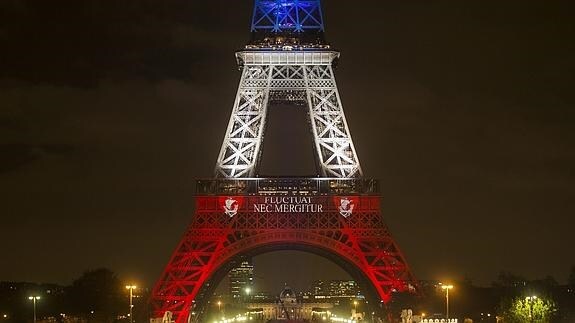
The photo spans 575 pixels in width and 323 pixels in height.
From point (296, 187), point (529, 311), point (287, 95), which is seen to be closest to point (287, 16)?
point (287, 95)

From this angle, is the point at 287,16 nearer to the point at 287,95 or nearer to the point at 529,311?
the point at 287,95

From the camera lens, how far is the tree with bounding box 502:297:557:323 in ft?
230

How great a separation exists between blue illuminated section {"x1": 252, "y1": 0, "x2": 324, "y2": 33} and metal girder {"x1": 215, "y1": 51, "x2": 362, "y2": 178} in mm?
2577

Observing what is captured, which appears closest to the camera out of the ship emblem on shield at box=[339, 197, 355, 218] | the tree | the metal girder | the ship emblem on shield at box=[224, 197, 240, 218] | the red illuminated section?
the tree

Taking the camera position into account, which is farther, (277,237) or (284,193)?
(284,193)

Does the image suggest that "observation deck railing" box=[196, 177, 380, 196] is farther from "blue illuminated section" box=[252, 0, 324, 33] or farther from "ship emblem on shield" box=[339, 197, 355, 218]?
"blue illuminated section" box=[252, 0, 324, 33]

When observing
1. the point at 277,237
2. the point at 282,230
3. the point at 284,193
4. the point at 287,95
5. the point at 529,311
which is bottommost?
the point at 529,311

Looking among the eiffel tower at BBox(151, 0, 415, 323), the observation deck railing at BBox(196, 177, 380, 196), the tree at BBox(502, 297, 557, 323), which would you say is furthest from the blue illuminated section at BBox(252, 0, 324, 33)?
the tree at BBox(502, 297, 557, 323)

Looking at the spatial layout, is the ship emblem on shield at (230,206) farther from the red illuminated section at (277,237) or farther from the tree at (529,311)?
the tree at (529,311)

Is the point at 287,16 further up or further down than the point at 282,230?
further up

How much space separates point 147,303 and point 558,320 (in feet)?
107

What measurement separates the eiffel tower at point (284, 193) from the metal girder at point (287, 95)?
3.0 inches

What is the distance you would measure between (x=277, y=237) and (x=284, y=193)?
3.41m

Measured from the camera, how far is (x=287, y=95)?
81.1 metres
